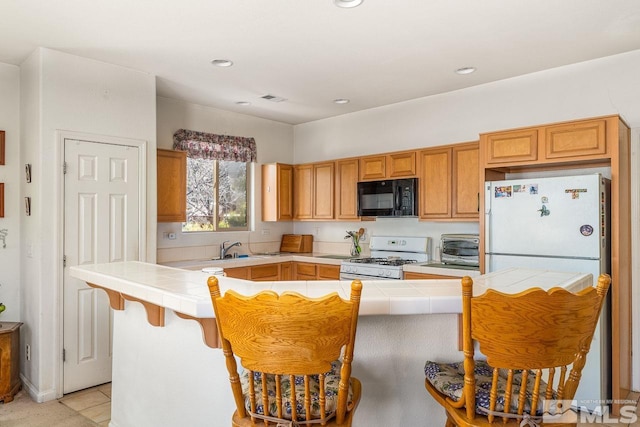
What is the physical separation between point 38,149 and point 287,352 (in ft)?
9.61

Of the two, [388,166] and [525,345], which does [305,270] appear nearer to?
[388,166]

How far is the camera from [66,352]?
328 cm

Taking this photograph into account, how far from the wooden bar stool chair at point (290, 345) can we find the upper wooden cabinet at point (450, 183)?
295 cm

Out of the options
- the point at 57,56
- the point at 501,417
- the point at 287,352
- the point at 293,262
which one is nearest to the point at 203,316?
the point at 287,352

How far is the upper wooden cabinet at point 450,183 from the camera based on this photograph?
3918 mm

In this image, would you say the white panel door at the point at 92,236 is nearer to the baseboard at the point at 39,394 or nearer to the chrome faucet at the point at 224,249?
the baseboard at the point at 39,394

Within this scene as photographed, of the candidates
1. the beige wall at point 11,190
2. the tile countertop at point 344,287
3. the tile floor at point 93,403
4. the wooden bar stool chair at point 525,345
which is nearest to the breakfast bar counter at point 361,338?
the tile countertop at point 344,287

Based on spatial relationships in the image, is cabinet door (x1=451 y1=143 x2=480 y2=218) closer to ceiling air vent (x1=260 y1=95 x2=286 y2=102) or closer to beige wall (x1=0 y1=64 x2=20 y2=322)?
ceiling air vent (x1=260 y1=95 x2=286 y2=102)

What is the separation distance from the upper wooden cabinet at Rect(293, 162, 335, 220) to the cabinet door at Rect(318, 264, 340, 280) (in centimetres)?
63

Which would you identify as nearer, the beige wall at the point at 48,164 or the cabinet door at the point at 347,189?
the beige wall at the point at 48,164

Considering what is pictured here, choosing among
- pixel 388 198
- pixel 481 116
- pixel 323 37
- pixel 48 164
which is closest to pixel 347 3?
pixel 323 37

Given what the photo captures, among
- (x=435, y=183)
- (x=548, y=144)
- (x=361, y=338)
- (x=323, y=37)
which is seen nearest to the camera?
(x=361, y=338)

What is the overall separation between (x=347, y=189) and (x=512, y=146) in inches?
78.1

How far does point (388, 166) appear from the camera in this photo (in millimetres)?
4574
